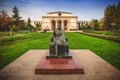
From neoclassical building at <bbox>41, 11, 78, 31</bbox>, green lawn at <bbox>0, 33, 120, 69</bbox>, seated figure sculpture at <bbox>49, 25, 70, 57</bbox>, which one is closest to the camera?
seated figure sculpture at <bbox>49, 25, 70, 57</bbox>

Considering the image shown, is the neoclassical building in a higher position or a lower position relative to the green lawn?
higher

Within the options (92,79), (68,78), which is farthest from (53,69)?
(92,79)

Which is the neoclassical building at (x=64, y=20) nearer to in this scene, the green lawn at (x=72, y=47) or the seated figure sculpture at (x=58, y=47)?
the green lawn at (x=72, y=47)

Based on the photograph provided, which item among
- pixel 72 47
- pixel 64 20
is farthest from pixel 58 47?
pixel 64 20

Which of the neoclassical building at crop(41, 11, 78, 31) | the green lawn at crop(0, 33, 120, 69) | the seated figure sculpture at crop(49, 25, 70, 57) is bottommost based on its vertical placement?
the green lawn at crop(0, 33, 120, 69)

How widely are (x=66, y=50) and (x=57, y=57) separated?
482 millimetres

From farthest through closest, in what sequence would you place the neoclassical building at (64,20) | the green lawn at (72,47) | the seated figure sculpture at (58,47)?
the neoclassical building at (64,20), the green lawn at (72,47), the seated figure sculpture at (58,47)

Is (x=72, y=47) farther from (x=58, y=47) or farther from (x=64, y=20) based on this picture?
(x=64, y=20)

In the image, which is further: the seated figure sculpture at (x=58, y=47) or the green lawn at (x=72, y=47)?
the green lawn at (x=72, y=47)

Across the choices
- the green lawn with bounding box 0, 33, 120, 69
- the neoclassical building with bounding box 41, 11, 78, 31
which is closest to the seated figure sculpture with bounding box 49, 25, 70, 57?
the green lawn with bounding box 0, 33, 120, 69

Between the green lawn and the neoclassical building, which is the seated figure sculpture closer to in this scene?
the green lawn

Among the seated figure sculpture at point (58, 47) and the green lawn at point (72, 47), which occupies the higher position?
the seated figure sculpture at point (58, 47)

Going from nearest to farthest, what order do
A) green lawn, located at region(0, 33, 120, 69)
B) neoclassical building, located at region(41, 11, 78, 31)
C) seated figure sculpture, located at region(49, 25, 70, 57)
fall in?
1. seated figure sculpture, located at region(49, 25, 70, 57)
2. green lawn, located at region(0, 33, 120, 69)
3. neoclassical building, located at region(41, 11, 78, 31)

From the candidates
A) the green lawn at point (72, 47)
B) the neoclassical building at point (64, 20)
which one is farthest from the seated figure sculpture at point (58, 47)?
the neoclassical building at point (64, 20)
